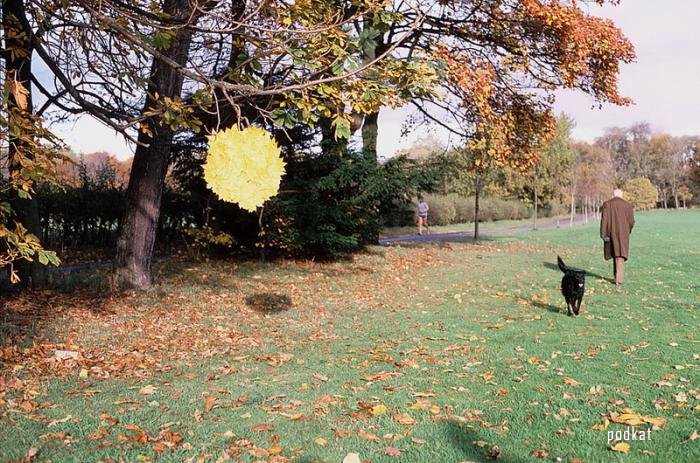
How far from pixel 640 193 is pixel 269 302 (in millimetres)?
80404

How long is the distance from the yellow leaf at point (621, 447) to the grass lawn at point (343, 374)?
0.05 feet

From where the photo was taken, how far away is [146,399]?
4809 millimetres

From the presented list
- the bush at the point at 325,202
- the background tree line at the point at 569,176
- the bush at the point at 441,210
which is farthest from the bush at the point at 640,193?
the bush at the point at 325,202

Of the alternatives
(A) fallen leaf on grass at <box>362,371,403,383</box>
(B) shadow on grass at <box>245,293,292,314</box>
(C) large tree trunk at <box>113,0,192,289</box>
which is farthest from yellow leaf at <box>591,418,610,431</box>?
(C) large tree trunk at <box>113,0,192,289</box>

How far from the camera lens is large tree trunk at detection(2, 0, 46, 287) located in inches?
179

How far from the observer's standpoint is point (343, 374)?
5.62 metres

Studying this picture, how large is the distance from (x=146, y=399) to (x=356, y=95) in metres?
3.59

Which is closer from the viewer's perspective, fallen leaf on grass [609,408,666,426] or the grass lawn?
the grass lawn

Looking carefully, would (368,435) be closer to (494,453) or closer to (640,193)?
(494,453)

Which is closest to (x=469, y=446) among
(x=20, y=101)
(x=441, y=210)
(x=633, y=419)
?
(x=633, y=419)

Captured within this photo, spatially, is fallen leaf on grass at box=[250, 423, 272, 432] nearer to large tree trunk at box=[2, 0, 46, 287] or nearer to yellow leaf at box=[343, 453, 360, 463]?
yellow leaf at box=[343, 453, 360, 463]

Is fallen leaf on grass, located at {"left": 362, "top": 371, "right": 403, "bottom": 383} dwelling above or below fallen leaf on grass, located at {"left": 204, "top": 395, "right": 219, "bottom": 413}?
below

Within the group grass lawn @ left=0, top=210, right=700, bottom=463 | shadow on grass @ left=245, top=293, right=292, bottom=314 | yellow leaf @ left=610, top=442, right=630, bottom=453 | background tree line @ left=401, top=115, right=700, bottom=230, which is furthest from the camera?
background tree line @ left=401, top=115, right=700, bottom=230

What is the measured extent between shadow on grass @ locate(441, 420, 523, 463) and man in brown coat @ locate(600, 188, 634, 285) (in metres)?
9.02
